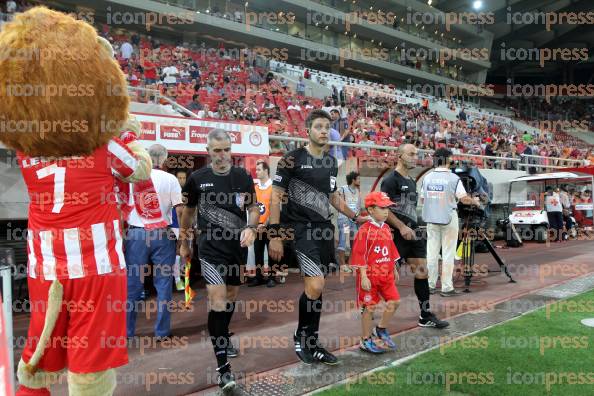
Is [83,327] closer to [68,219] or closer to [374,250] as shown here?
[68,219]

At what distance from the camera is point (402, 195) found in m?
5.47

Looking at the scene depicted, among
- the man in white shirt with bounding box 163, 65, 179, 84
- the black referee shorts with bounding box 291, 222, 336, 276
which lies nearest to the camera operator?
the black referee shorts with bounding box 291, 222, 336, 276

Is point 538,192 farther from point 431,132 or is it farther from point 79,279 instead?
point 79,279

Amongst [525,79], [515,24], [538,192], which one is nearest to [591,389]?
[538,192]

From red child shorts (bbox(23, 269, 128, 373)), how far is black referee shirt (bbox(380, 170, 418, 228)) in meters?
3.71

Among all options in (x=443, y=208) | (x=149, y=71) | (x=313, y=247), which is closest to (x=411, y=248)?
(x=313, y=247)

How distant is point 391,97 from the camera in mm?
28828

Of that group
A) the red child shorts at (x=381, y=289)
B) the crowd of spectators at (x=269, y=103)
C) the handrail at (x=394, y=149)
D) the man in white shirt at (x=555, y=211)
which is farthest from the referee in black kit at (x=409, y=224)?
the man in white shirt at (x=555, y=211)

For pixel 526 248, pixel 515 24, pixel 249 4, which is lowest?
pixel 526 248

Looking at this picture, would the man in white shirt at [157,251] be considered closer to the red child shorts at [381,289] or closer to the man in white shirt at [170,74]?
the red child shorts at [381,289]

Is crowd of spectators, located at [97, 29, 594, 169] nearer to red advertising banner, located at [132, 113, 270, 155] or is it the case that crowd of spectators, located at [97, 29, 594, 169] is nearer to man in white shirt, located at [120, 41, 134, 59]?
man in white shirt, located at [120, 41, 134, 59]

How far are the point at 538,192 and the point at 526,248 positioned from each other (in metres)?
3.75

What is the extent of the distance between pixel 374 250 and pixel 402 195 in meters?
1.19

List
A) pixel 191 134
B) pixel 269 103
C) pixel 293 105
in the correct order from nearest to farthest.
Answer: pixel 191 134
pixel 269 103
pixel 293 105
